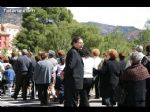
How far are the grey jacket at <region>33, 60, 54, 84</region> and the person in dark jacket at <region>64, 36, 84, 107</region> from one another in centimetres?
Answer: 353

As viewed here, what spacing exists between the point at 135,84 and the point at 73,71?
208cm

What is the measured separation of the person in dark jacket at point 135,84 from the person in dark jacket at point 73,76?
183 cm

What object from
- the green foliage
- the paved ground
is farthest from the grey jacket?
the green foliage

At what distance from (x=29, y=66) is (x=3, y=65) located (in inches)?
67.4

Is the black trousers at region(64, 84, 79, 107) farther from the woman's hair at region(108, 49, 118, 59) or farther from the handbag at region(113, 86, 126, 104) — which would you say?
the woman's hair at region(108, 49, 118, 59)

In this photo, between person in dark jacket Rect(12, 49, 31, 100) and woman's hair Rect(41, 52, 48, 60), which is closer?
woman's hair Rect(41, 52, 48, 60)

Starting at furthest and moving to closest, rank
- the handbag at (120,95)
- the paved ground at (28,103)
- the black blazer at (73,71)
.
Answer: the paved ground at (28,103) < the black blazer at (73,71) < the handbag at (120,95)

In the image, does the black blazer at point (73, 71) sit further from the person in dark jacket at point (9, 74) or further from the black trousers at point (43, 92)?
the person in dark jacket at point (9, 74)

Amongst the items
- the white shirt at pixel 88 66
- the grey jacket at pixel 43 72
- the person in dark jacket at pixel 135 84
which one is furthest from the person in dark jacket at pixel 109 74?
the person in dark jacket at pixel 135 84

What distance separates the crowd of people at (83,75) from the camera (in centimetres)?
1073

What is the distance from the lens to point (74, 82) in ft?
40.4

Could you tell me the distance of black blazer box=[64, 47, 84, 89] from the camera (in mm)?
12312

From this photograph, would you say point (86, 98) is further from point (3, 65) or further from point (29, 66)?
point (3, 65)
